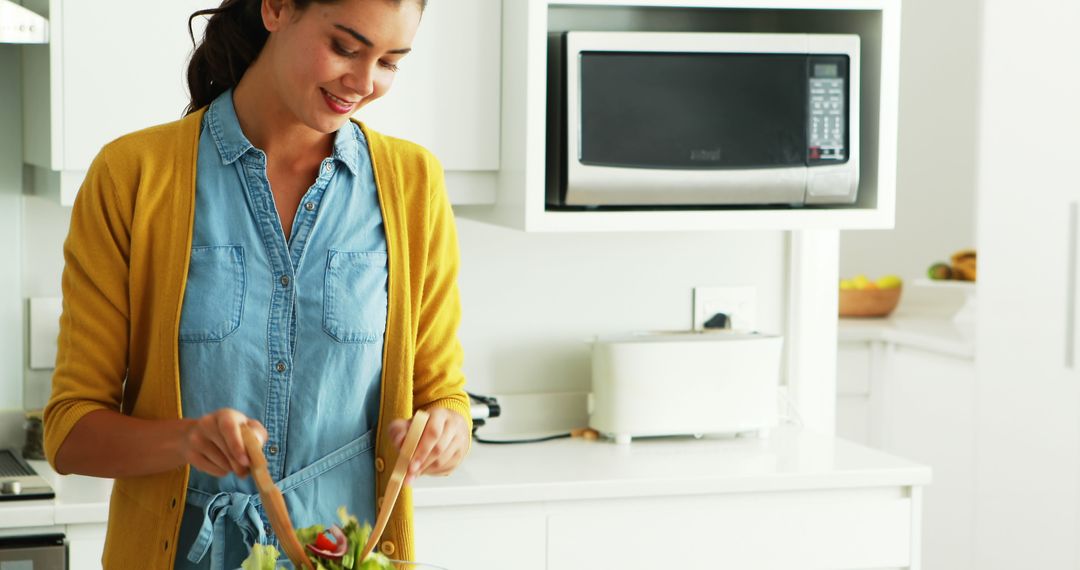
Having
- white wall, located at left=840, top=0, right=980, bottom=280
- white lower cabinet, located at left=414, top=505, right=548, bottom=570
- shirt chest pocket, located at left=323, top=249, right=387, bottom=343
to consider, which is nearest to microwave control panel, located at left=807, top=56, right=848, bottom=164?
white lower cabinet, located at left=414, top=505, right=548, bottom=570

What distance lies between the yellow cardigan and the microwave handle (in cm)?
193

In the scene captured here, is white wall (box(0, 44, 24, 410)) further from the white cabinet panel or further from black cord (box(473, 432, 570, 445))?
black cord (box(473, 432, 570, 445))

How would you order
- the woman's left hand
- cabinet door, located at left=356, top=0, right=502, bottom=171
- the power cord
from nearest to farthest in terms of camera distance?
the woman's left hand, cabinet door, located at left=356, top=0, right=502, bottom=171, the power cord

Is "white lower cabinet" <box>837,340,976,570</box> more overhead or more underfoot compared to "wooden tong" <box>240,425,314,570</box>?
more underfoot

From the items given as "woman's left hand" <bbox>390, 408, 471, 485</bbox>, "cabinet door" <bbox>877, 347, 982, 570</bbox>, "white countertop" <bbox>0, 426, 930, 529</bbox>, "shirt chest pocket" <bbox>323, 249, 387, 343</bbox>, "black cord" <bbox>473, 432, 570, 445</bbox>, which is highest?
"shirt chest pocket" <bbox>323, 249, 387, 343</bbox>

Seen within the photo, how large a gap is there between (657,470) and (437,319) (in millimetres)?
836

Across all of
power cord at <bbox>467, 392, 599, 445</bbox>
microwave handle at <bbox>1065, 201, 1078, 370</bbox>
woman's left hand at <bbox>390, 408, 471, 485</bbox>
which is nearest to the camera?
woman's left hand at <bbox>390, 408, 471, 485</bbox>

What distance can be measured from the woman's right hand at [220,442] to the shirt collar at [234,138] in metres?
0.32

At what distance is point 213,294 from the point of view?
1.30 metres

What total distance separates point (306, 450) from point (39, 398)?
114cm

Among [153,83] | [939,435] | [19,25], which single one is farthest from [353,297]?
[939,435]

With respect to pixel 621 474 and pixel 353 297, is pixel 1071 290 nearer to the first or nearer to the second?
pixel 621 474

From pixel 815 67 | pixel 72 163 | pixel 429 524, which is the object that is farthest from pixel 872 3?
pixel 72 163

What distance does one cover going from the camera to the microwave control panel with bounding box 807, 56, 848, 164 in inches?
88.8
